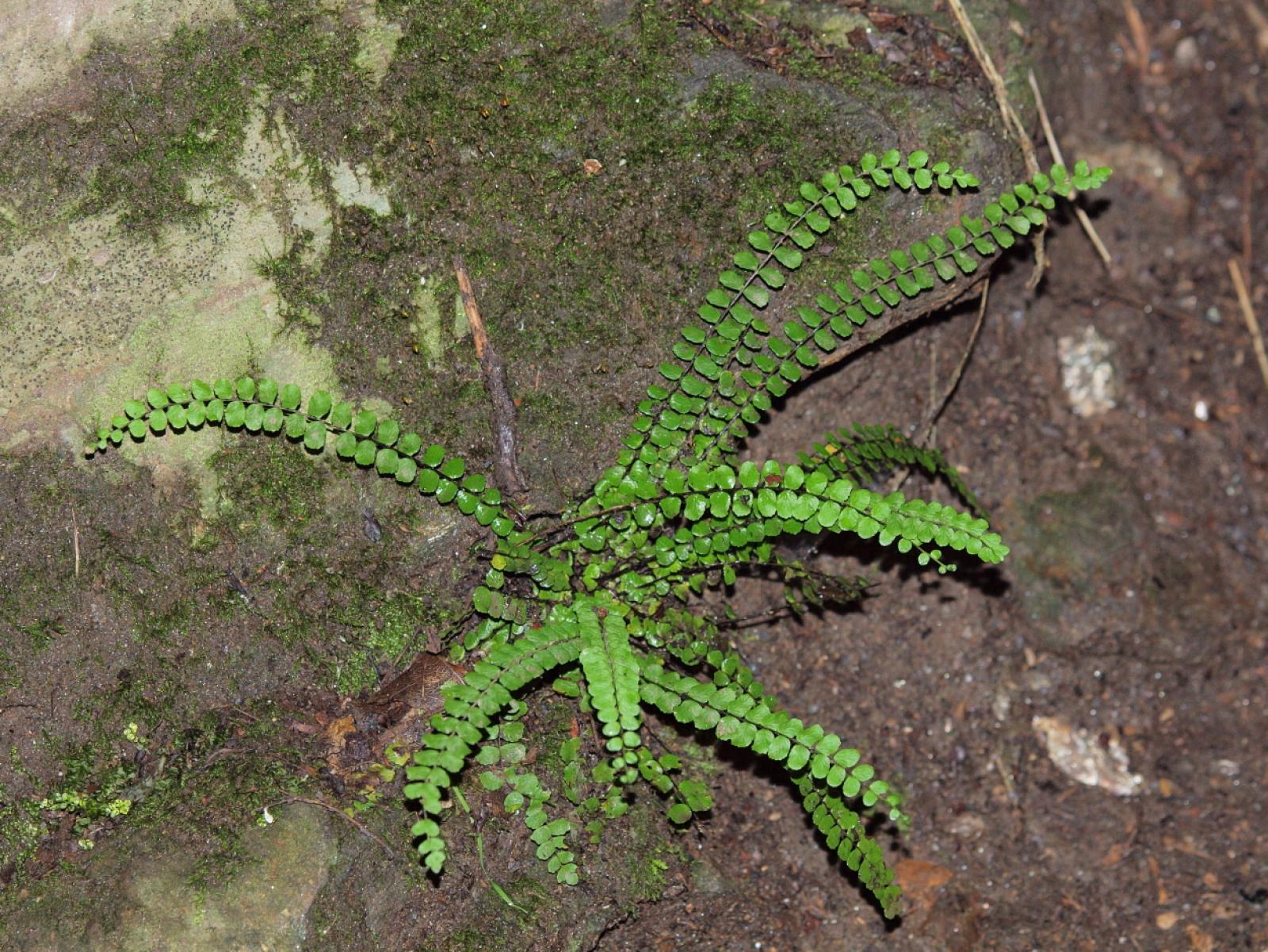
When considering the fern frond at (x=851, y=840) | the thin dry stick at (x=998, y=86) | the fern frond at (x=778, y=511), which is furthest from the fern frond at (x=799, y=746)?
the thin dry stick at (x=998, y=86)

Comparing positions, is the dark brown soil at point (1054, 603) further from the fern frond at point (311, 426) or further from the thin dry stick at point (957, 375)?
the fern frond at point (311, 426)

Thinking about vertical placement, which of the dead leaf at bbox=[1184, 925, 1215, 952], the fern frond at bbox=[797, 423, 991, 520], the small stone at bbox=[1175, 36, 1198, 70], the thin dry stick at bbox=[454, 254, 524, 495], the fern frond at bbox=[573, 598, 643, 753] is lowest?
the dead leaf at bbox=[1184, 925, 1215, 952]

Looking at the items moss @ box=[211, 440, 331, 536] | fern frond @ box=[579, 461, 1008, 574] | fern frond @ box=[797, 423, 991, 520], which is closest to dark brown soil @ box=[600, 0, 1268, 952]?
fern frond @ box=[797, 423, 991, 520]

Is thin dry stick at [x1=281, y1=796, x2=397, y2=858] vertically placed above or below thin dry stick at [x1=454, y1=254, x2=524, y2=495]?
below

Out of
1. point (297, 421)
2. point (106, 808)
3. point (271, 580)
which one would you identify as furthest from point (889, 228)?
point (106, 808)

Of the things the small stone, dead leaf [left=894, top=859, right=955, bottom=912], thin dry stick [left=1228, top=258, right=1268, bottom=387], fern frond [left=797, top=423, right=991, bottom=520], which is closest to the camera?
fern frond [left=797, top=423, right=991, bottom=520]

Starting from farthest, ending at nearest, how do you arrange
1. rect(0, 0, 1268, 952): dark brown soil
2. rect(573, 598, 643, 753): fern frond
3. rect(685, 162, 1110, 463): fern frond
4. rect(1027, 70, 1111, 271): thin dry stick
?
rect(1027, 70, 1111, 271): thin dry stick → rect(0, 0, 1268, 952): dark brown soil → rect(685, 162, 1110, 463): fern frond → rect(573, 598, 643, 753): fern frond

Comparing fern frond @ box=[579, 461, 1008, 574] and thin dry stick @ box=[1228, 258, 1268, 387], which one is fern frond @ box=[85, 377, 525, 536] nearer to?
fern frond @ box=[579, 461, 1008, 574]
